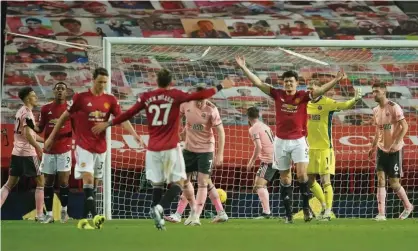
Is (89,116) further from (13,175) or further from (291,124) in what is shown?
(13,175)

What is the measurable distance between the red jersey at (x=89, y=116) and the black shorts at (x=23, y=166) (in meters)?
2.78

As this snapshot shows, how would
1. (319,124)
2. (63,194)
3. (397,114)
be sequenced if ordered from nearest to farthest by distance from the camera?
(63,194) → (319,124) → (397,114)

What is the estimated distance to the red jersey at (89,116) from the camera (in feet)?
34.8

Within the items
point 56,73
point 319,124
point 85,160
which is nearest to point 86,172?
point 85,160

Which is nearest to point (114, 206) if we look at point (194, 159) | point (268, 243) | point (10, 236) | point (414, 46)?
point (194, 159)

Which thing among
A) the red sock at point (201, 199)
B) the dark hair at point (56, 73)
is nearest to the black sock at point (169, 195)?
the red sock at point (201, 199)

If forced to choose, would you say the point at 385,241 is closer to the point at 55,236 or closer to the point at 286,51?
the point at 55,236

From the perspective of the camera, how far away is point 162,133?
9.87 meters

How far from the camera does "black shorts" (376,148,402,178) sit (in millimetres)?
13820

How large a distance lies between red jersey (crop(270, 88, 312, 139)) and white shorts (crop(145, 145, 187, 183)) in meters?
2.20

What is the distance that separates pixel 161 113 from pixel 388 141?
17.0ft

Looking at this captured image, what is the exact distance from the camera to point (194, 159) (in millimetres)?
12219

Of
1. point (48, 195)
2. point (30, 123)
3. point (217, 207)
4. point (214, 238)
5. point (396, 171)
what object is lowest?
point (214, 238)

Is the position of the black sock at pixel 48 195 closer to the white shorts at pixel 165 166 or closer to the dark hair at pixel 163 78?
the white shorts at pixel 165 166
